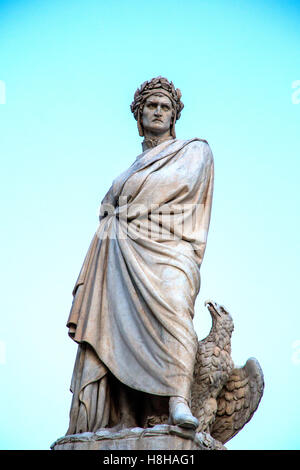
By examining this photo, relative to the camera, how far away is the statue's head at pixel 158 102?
14.7m

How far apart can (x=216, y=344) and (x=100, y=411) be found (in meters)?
1.64

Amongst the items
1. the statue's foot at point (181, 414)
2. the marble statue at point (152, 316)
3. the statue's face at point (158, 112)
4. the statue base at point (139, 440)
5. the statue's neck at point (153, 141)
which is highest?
the statue's face at point (158, 112)

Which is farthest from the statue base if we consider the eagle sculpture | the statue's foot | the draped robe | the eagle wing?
the eagle wing

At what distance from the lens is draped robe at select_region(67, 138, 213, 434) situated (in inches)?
503

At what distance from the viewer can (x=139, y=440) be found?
12133 millimetres

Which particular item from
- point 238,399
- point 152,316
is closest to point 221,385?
point 238,399

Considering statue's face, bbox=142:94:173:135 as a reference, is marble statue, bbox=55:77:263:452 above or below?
below

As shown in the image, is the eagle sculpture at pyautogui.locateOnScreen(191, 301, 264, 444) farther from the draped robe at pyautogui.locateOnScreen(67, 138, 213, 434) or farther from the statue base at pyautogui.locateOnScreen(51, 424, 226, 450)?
the statue base at pyautogui.locateOnScreen(51, 424, 226, 450)

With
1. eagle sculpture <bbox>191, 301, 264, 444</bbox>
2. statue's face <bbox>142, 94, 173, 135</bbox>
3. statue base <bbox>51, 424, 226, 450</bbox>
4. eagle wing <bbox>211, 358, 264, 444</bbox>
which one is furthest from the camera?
statue's face <bbox>142, 94, 173, 135</bbox>

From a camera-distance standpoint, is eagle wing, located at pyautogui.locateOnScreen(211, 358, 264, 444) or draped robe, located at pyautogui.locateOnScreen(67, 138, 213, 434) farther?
eagle wing, located at pyautogui.locateOnScreen(211, 358, 264, 444)

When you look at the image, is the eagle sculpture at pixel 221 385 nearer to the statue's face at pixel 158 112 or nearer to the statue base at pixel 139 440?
the statue base at pixel 139 440

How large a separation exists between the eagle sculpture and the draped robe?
49 centimetres

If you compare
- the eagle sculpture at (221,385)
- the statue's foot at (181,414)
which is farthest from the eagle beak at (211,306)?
the statue's foot at (181,414)

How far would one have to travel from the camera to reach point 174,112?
1484cm
